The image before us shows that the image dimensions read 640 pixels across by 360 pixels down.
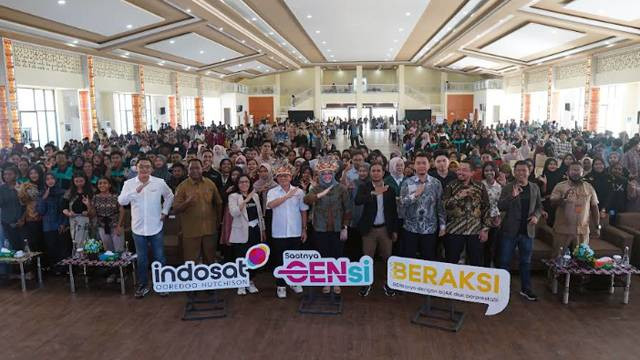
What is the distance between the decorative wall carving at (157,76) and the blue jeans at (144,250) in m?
18.8

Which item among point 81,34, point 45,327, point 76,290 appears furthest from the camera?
point 81,34

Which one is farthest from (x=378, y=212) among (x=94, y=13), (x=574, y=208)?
(x=94, y=13)

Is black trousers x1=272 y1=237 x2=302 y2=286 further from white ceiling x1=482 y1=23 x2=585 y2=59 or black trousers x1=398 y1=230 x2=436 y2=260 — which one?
white ceiling x1=482 y1=23 x2=585 y2=59

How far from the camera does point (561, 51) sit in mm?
21172

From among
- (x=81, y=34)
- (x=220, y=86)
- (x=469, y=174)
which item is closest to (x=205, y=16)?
(x=81, y=34)

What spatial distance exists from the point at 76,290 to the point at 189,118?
2626cm

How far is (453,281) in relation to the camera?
4496 millimetres

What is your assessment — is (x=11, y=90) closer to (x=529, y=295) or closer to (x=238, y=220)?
(x=238, y=220)

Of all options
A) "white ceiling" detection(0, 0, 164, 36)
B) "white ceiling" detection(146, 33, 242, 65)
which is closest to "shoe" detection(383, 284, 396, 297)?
"white ceiling" detection(0, 0, 164, 36)

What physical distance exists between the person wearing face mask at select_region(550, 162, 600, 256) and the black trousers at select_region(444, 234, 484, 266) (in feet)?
3.59

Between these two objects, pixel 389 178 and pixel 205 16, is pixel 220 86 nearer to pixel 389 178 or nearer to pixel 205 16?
pixel 205 16

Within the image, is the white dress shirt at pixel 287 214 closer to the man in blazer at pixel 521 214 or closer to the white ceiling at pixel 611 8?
the man in blazer at pixel 521 214

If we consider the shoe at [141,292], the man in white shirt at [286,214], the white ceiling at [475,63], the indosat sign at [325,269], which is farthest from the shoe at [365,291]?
the white ceiling at [475,63]

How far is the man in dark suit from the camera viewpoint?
16.7ft
